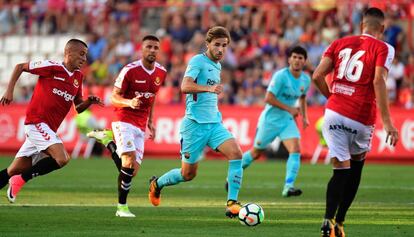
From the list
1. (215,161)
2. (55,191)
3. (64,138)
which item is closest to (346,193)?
(55,191)

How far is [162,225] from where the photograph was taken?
39.8 feet

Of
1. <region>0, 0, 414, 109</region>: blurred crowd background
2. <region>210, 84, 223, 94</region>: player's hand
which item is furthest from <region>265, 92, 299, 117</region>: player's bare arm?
<region>0, 0, 414, 109</region>: blurred crowd background

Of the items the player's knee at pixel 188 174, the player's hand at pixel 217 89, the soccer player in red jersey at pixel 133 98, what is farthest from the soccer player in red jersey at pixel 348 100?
the soccer player in red jersey at pixel 133 98

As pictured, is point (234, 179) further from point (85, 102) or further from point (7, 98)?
point (7, 98)

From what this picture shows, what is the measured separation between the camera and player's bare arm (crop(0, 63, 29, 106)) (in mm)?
12562

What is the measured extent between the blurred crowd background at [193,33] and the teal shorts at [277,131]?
10232 millimetres

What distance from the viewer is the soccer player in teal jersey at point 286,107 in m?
18.0

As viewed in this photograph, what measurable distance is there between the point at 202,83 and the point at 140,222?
2.10m

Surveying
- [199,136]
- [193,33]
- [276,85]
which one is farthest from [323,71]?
[193,33]

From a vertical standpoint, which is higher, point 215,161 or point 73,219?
point 73,219

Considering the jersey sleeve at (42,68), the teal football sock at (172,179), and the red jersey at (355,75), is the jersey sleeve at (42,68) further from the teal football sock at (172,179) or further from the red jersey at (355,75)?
the red jersey at (355,75)

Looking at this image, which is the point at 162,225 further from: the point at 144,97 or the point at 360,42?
the point at 360,42

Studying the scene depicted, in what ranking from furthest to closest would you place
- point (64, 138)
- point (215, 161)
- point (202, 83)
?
point (64, 138) → point (215, 161) → point (202, 83)

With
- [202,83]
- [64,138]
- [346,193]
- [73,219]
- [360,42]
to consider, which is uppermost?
[360,42]
